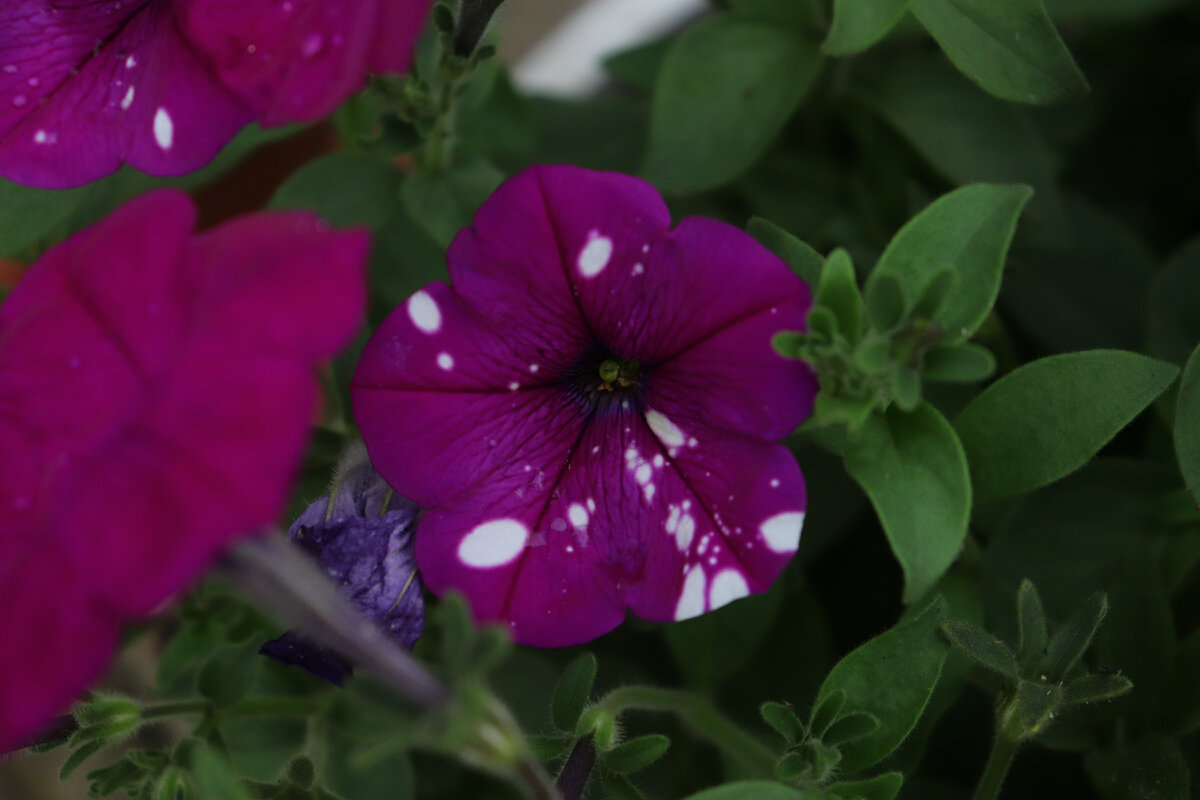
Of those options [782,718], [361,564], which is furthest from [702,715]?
[361,564]

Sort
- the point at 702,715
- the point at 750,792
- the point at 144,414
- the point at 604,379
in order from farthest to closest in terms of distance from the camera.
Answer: the point at 702,715 < the point at 604,379 < the point at 750,792 < the point at 144,414

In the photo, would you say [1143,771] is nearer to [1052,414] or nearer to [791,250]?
[1052,414]

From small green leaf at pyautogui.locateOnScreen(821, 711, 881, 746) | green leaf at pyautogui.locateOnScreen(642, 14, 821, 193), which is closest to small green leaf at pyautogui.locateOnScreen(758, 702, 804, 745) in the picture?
small green leaf at pyautogui.locateOnScreen(821, 711, 881, 746)

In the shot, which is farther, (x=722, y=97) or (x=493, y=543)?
(x=722, y=97)

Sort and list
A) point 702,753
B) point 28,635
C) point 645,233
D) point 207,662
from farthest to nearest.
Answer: point 702,753 < point 207,662 < point 645,233 < point 28,635

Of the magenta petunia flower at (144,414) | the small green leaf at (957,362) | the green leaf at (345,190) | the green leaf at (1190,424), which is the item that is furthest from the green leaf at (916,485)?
the green leaf at (345,190)

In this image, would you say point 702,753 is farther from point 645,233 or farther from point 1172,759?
point 645,233

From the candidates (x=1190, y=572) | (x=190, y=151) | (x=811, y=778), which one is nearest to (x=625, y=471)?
(x=811, y=778)
